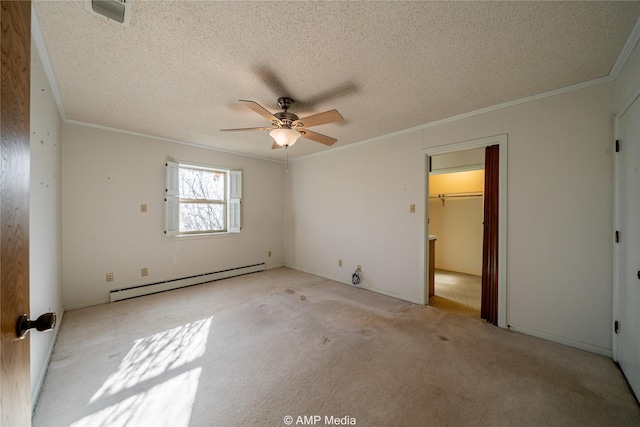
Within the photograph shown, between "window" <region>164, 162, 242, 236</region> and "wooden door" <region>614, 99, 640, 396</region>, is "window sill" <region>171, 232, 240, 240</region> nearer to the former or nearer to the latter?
"window" <region>164, 162, 242, 236</region>

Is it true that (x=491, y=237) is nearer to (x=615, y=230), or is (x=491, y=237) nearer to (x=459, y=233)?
(x=615, y=230)

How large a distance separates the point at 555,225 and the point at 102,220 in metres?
5.32

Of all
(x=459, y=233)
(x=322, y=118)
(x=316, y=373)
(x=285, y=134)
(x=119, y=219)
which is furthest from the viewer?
(x=459, y=233)

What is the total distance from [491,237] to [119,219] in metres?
4.84

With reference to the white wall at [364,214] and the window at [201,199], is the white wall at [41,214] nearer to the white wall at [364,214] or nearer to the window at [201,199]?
the window at [201,199]

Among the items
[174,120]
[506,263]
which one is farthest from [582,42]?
[174,120]

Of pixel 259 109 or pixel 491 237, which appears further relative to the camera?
pixel 491 237

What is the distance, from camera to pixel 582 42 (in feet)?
5.52

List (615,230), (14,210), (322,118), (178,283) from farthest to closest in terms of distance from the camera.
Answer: (178,283)
(322,118)
(615,230)
(14,210)

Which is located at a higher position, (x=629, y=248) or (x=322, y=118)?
(x=322, y=118)

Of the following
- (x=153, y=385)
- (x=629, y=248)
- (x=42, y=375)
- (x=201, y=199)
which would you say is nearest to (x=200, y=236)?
(x=201, y=199)

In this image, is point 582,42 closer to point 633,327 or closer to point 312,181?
point 633,327

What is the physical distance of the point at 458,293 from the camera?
3781 mm

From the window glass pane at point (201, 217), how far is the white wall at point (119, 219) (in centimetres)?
24
